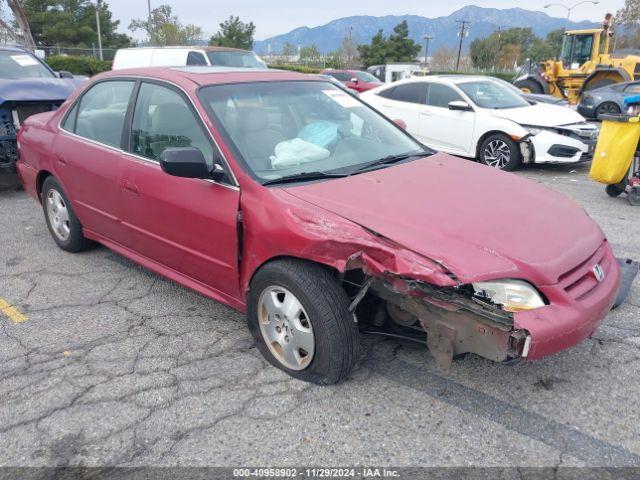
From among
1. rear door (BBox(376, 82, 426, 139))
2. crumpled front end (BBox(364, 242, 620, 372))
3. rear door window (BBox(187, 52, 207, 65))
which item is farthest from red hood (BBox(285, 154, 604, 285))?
rear door window (BBox(187, 52, 207, 65))

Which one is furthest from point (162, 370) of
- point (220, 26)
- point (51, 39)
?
point (51, 39)

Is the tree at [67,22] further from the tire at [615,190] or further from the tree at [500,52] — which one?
the tire at [615,190]

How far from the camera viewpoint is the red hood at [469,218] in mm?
2510

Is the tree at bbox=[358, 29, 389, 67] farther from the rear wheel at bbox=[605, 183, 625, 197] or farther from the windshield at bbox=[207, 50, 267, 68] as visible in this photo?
the rear wheel at bbox=[605, 183, 625, 197]

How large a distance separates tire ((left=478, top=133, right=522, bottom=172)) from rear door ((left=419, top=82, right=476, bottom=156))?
0.79 ft

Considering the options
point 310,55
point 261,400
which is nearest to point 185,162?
point 261,400

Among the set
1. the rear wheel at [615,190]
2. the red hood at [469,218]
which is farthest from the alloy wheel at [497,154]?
the red hood at [469,218]

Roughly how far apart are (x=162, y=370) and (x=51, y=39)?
2013 inches

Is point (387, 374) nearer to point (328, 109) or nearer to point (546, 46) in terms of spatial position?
point (328, 109)

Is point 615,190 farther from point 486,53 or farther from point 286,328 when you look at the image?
point 486,53

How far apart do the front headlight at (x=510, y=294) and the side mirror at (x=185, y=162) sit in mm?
1608

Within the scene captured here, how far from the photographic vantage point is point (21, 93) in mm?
6918

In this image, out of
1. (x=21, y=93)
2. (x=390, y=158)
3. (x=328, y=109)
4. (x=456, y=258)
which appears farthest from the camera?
(x=21, y=93)

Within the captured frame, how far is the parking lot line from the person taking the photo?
376 cm
